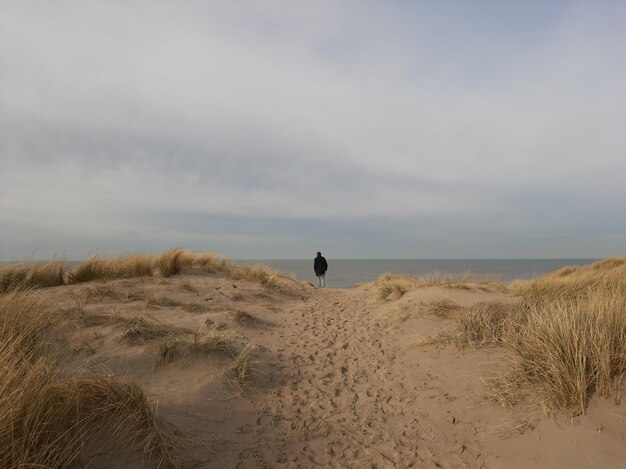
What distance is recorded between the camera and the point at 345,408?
540 cm

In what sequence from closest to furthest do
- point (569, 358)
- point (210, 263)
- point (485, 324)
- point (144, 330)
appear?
point (569, 358) < point (144, 330) < point (485, 324) < point (210, 263)

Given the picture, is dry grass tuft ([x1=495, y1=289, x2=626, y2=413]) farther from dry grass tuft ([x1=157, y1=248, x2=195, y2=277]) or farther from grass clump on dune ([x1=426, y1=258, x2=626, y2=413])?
dry grass tuft ([x1=157, y1=248, x2=195, y2=277])

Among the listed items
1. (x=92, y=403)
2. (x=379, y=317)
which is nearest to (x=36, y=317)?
(x=92, y=403)

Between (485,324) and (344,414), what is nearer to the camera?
(344,414)

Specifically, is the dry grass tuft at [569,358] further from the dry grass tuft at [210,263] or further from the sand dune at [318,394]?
the dry grass tuft at [210,263]

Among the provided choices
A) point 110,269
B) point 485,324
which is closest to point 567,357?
point 485,324

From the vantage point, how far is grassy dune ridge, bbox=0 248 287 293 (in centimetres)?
1098

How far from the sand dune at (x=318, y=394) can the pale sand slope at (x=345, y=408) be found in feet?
0.06

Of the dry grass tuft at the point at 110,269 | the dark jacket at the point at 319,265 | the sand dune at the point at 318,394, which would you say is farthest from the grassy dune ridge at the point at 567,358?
the dark jacket at the point at 319,265

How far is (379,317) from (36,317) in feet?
23.8

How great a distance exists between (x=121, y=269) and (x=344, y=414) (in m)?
9.98

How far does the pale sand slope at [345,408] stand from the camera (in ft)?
13.2

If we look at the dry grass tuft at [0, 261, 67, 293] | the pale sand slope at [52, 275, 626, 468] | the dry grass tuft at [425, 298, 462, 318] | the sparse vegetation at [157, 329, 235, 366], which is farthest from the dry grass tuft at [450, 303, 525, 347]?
the dry grass tuft at [0, 261, 67, 293]

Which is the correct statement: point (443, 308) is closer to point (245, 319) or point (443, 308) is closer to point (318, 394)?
point (318, 394)
